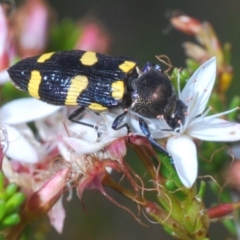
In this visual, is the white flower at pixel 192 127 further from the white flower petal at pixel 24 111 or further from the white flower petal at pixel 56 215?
the white flower petal at pixel 56 215

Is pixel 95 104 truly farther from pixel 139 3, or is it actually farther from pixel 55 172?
pixel 139 3

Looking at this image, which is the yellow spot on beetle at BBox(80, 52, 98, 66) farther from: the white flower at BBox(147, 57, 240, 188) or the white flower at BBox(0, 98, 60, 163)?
the white flower at BBox(147, 57, 240, 188)

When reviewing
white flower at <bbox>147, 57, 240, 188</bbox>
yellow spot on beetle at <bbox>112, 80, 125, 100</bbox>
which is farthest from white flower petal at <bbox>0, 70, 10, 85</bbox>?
white flower at <bbox>147, 57, 240, 188</bbox>

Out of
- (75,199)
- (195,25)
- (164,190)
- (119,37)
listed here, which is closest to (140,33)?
(119,37)

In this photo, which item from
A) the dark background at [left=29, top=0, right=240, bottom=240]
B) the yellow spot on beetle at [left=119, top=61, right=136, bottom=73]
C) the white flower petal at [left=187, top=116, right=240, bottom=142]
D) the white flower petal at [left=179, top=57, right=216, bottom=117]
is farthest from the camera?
the dark background at [left=29, top=0, right=240, bottom=240]

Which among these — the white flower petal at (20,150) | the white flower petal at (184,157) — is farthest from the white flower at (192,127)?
the white flower petal at (20,150)
